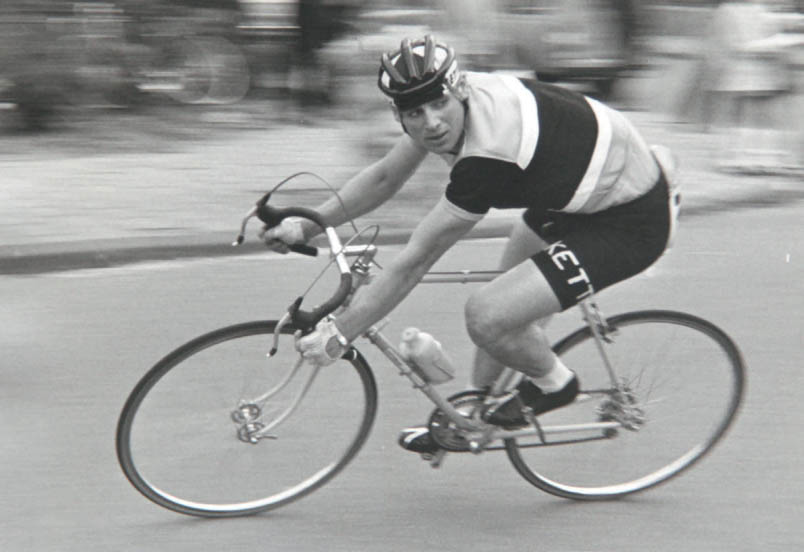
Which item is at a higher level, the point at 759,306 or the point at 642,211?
the point at 642,211

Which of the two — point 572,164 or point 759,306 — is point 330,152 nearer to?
point 759,306

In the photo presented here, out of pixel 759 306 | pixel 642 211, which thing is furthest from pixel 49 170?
pixel 642 211

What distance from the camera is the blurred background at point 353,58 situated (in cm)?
847

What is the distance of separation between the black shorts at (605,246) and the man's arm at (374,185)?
0.54 meters

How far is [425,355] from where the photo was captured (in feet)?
12.7

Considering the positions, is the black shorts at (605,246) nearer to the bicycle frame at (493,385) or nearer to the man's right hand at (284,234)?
the bicycle frame at (493,385)

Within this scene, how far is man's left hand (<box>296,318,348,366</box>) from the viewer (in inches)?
139

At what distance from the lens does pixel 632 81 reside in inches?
387

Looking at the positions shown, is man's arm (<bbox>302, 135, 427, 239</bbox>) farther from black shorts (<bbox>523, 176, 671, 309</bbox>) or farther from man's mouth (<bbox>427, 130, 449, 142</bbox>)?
black shorts (<bbox>523, 176, 671, 309</bbox>)

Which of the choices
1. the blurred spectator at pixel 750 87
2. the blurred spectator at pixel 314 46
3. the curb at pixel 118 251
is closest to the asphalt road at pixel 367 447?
the curb at pixel 118 251

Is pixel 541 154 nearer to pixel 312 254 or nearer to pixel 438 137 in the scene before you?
pixel 438 137

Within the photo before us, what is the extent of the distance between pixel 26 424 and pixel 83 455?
0.39 meters

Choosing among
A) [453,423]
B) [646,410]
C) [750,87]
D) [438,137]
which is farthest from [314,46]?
[438,137]

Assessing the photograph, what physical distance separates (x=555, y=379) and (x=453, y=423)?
1.32 ft
